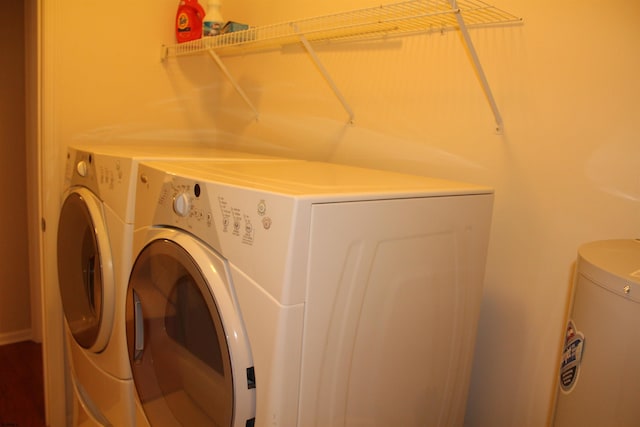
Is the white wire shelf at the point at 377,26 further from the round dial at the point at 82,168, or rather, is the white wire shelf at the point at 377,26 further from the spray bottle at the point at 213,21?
the round dial at the point at 82,168

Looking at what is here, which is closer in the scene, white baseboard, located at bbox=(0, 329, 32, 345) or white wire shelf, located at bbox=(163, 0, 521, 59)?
white wire shelf, located at bbox=(163, 0, 521, 59)

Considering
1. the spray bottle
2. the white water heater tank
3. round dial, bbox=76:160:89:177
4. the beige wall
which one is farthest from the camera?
the beige wall

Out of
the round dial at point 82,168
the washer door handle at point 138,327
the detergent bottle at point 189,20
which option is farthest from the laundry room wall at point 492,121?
the washer door handle at point 138,327

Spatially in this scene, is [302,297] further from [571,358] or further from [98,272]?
[98,272]

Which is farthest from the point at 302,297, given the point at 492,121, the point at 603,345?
the point at 492,121

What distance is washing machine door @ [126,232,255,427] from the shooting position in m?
0.85

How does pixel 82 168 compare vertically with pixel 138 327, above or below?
above

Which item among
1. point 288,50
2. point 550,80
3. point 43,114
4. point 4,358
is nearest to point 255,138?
point 288,50

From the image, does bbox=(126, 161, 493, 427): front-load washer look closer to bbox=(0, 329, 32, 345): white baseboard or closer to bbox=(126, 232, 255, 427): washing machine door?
bbox=(126, 232, 255, 427): washing machine door

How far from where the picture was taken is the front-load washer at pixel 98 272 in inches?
52.1

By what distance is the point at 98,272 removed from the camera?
1.49 metres

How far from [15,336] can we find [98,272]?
1.85 meters

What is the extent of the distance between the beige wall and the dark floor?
16 centimetres

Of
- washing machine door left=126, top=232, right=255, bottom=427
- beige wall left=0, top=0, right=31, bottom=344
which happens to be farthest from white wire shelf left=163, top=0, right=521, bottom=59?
beige wall left=0, top=0, right=31, bottom=344
